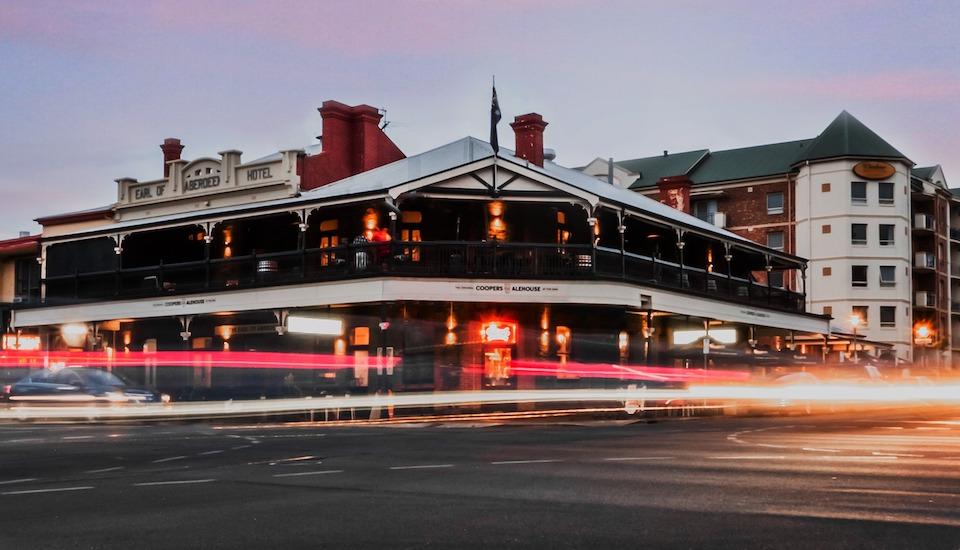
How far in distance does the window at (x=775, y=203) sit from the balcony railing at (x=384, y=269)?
34.9 metres

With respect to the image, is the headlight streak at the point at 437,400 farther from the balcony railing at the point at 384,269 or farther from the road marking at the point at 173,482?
the road marking at the point at 173,482

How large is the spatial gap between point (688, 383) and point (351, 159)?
1612 cm

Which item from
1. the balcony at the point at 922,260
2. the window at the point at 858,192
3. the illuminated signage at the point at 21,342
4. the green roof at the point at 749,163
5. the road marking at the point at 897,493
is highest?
the green roof at the point at 749,163

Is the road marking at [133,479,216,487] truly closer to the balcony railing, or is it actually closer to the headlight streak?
the headlight streak

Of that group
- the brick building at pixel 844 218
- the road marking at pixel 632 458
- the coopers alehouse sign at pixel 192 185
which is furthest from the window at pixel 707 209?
the road marking at pixel 632 458

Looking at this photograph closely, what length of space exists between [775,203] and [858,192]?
5115mm

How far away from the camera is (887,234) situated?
74.3 metres

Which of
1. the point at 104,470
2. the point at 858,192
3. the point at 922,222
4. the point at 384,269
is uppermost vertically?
the point at 858,192

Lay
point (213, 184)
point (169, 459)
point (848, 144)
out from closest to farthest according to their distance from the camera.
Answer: point (169, 459)
point (213, 184)
point (848, 144)

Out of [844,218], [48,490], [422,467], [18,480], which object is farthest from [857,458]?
[844,218]

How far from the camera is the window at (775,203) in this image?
75875 mm

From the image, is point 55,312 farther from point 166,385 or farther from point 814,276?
point 814,276

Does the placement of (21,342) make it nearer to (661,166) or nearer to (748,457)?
(748,457)

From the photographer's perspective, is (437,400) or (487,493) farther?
(437,400)
